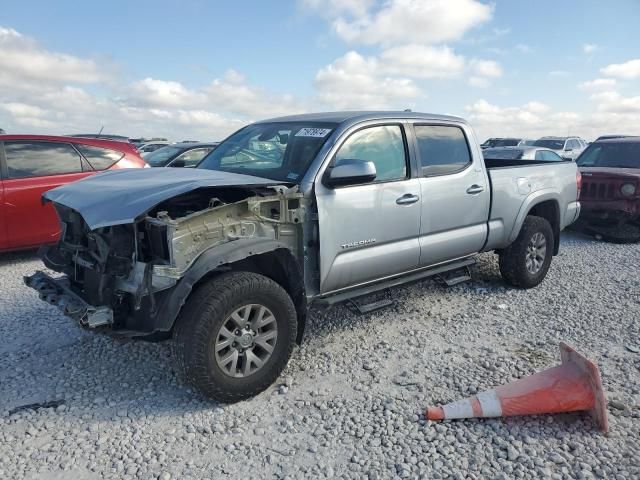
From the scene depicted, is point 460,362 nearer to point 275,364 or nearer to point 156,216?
point 275,364

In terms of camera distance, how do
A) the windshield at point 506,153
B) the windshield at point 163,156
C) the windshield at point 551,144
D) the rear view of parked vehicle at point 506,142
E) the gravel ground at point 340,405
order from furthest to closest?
1. the rear view of parked vehicle at point 506,142
2. the windshield at point 551,144
3. the windshield at point 506,153
4. the windshield at point 163,156
5. the gravel ground at point 340,405

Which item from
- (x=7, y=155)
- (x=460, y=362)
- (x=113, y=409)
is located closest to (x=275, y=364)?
(x=113, y=409)

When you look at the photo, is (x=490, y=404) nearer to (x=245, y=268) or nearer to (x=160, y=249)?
(x=245, y=268)

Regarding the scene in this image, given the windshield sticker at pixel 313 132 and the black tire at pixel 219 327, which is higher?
the windshield sticker at pixel 313 132

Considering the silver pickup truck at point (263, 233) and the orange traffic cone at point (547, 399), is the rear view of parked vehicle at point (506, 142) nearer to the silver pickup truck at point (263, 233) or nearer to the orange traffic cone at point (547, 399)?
the silver pickup truck at point (263, 233)

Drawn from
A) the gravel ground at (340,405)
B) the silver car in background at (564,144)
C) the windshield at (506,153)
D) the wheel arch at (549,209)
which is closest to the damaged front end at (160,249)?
the gravel ground at (340,405)

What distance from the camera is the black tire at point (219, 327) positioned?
2.96m

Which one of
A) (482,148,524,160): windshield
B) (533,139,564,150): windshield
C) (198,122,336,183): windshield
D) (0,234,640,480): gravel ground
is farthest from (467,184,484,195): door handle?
(533,139,564,150): windshield

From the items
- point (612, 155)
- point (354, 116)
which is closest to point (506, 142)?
point (612, 155)

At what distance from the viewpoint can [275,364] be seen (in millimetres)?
3357

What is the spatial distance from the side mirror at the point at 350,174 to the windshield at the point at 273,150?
23 centimetres

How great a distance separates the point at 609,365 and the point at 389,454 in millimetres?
2151

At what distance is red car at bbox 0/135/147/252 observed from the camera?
6.03 m

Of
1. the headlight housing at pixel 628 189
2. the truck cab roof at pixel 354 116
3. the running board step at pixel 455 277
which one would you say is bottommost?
the running board step at pixel 455 277
